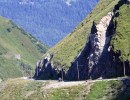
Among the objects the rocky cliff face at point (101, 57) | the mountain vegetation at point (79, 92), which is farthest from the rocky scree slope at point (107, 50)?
the mountain vegetation at point (79, 92)

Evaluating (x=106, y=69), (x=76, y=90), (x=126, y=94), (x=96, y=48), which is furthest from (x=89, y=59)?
(x=126, y=94)

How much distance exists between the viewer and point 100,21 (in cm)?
19675

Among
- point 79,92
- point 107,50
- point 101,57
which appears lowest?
point 79,92

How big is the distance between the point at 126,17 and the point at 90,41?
17387 millimetres

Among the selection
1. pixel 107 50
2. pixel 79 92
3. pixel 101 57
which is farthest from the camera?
pixel 101 57

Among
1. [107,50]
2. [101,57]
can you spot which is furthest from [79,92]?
[101,57]

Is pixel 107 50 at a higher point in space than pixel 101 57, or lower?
higher

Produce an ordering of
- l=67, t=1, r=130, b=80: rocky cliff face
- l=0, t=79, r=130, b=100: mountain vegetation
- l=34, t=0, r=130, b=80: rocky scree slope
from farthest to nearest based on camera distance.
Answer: l=67, t=1, r=130, b=80: rocky cliff face → l=34, t=0, r=130, b=80: rocky scree slope → l=0, t=79, r=130, b=100: mountain vegetation

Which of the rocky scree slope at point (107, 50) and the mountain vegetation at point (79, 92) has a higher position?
the rocky scree slope at point (107, 50)

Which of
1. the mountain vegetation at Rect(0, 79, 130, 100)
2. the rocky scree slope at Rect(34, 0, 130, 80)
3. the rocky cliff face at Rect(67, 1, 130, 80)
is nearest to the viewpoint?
the mountain vegetation at Rect(0, 79, 130, 100)

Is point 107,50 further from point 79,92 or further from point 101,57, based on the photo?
point 79,92

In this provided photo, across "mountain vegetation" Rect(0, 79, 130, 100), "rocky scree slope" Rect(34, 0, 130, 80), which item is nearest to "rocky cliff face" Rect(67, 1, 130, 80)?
"rocky scree slope" Rect(34, 0, 130, 80)

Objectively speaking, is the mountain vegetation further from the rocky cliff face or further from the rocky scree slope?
the rocky cliff face

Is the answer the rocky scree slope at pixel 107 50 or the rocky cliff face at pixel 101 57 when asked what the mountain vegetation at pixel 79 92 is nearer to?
the rocky scree slope at pixel 107 50
